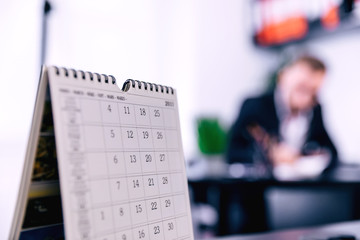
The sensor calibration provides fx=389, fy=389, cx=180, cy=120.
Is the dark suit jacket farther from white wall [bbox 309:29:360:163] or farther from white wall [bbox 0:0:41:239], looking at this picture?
white wall [bbox 0:0:41:239]

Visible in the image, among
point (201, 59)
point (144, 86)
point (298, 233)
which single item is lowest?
point (298, 233)

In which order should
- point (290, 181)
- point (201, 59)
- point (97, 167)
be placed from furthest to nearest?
point (201, 59)
point (290, 181)
point (97, 167)

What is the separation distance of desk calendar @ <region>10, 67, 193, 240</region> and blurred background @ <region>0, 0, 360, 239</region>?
1.05 meters

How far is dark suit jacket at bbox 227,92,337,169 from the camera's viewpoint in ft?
10.0

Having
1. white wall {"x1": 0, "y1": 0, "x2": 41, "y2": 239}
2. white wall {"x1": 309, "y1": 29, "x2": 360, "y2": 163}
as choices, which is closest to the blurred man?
white wall {"x1": 309, "y1": 29, "x2": 360, "y2": 163}

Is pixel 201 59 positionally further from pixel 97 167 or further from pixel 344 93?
pixel 97 167

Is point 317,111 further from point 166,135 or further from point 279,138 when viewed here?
point 166,135

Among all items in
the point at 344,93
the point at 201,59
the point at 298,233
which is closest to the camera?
the point at 298,233

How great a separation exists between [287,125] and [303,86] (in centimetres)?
38

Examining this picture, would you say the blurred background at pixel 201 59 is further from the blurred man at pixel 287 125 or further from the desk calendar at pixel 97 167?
the desk calendar at pixel 97 167

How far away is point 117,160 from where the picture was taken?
608mm

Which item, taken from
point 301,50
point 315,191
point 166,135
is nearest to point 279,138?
point 315,191

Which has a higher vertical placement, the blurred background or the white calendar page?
the blurred background

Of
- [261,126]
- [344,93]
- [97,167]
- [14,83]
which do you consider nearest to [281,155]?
[261,126]
